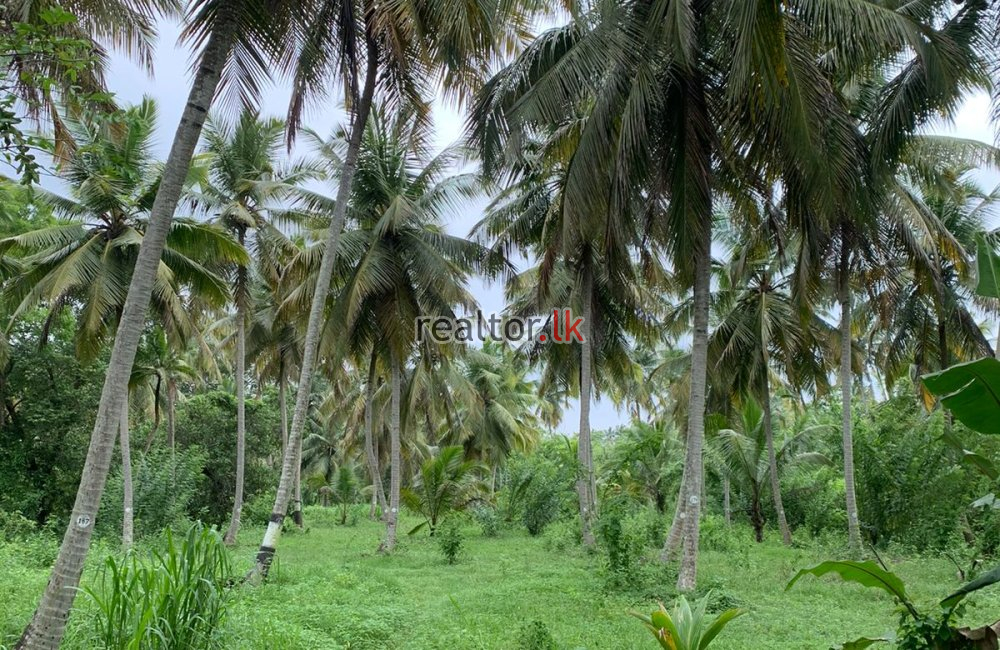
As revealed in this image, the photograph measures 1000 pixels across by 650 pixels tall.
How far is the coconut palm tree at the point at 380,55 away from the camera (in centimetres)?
798

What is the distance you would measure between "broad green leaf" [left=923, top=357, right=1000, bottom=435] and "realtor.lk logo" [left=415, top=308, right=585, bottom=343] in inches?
508

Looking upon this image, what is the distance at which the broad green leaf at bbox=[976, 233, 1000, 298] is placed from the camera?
3.34 meters

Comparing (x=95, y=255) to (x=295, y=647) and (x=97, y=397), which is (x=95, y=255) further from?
(x=295, y=647)

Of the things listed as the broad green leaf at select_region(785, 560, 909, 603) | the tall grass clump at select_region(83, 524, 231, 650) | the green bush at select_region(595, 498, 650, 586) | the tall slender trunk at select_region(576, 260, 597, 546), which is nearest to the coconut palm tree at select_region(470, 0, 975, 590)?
the green bush at select_region(595, 498, 650, 586)

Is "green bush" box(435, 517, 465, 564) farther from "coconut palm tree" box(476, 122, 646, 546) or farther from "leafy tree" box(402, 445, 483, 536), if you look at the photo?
"leafy tree" box(402, 445, 483, 536)

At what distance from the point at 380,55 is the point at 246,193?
25.8ft

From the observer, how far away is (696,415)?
10000 millimetres

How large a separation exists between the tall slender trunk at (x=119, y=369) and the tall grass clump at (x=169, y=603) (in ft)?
1.19

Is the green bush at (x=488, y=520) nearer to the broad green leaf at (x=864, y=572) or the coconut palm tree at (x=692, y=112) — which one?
the coconut palm tree at (x=692, y=112)

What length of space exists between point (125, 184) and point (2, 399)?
904 cm

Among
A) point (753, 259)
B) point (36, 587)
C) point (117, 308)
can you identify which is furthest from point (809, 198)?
point (117, 308)

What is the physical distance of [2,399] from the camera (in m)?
18.8

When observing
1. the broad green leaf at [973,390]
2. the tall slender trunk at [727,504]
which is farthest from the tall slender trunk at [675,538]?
the broad green leaf at [973,390]

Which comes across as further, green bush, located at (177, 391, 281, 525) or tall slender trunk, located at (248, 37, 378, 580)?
green bush, located at (177, 391, 281, 525)
